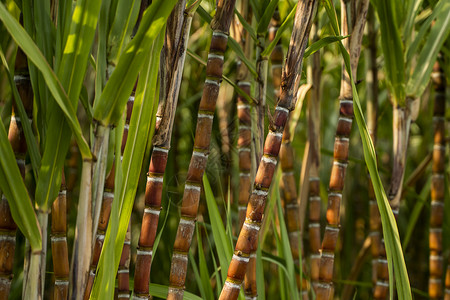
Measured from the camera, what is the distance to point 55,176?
0.47 m

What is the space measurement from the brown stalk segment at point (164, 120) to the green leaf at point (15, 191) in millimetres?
125

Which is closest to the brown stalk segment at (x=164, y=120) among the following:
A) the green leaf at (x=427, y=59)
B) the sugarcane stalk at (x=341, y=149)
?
the sugarcane stalk at (x=341, y=149)

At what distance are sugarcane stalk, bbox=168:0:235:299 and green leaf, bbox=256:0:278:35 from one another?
0.20ft

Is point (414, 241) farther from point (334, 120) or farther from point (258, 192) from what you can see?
point (258, 192)

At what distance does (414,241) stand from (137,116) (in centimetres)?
119

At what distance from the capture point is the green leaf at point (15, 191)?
0.45 metres

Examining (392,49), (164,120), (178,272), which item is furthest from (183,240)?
(392,49)

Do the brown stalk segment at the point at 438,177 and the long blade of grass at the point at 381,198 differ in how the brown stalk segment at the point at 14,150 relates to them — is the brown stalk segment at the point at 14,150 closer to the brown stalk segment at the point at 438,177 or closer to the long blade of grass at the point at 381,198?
the long blade of grass at the point at 381,198

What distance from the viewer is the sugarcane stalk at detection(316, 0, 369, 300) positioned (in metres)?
0.69

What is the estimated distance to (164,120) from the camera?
1.77ft

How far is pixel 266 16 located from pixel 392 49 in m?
0.20

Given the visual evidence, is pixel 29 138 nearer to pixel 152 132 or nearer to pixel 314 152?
pixel 152 132

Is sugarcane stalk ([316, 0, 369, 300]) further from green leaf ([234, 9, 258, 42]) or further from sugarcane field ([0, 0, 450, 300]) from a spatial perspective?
green leaf ([234, 9, 258, 42])

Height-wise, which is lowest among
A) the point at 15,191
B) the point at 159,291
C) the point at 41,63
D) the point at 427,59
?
the point at 159,291
